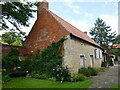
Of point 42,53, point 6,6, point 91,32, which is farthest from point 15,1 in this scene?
point 91,32

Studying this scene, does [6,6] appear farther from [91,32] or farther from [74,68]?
[91,32]

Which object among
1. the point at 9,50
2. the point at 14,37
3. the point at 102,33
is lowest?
the point at 9,50

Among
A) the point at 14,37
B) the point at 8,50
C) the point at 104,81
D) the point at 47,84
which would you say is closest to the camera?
the point at 47,84

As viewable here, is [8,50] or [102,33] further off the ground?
[102,33]

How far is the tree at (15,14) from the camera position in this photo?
31.1ft

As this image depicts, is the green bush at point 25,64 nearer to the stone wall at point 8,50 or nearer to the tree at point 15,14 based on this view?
the stone wall at point 8,50

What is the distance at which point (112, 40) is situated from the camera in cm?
3434

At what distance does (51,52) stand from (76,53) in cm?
247

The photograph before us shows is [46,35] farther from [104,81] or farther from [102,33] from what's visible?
[102,33]

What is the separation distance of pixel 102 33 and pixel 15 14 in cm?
3232

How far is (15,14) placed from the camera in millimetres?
9859

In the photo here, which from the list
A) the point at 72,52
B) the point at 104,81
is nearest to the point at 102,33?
the point at 72,52

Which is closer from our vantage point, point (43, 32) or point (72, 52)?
point (72, 52)

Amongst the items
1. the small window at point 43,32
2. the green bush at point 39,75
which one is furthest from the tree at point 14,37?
the green bush at point 39,75
